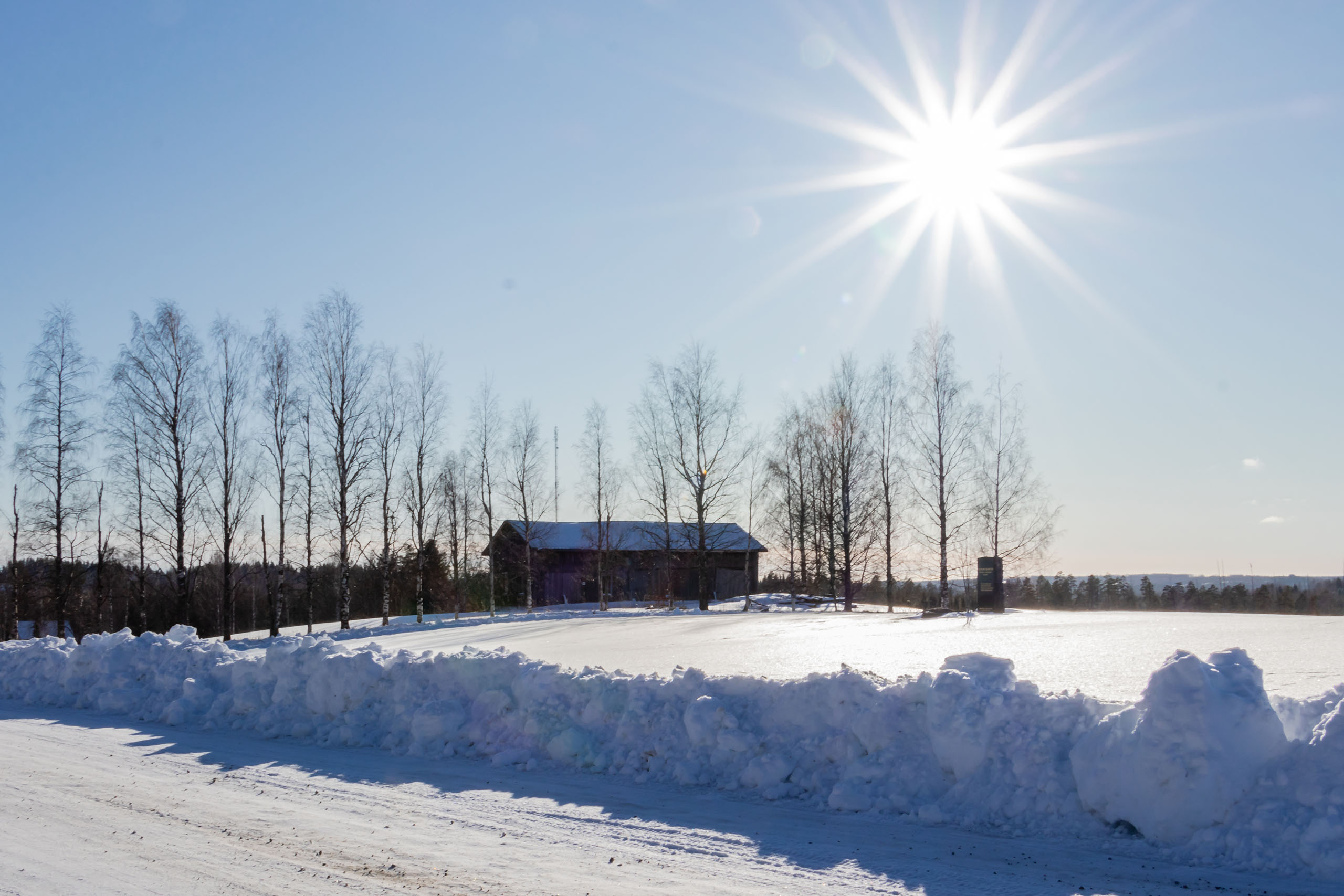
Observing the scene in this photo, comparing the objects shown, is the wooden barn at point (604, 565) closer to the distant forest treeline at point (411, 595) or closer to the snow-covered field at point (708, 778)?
the distant forest treeline at point (411, 595)

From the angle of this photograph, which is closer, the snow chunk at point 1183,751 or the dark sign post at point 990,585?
the snow chunk at point 1183,751

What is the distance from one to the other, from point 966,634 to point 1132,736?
898 centimetres

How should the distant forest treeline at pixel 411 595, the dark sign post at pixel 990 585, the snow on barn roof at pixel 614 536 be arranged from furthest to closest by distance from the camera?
the snow on barn roof at pixel 614 536 < the distant forest treeline at pixel 411 595 < the dark sign post at pixel 990 585

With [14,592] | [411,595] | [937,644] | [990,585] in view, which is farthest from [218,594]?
[937,644]

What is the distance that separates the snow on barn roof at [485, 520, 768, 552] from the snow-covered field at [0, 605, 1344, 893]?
30.6 m

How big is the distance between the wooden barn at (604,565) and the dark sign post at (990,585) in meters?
18.1

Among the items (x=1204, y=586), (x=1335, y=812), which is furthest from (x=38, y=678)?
(x=1204, y=586)

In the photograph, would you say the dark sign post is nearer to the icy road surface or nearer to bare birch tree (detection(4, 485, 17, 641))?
the icy road surface

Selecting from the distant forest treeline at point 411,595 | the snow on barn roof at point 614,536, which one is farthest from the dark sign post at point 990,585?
the snow on barn roof at point 614,536

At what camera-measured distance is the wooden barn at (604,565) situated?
4162 cm

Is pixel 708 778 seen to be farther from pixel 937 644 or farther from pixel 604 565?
pixel 604 565

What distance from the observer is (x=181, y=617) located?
74.8 ft

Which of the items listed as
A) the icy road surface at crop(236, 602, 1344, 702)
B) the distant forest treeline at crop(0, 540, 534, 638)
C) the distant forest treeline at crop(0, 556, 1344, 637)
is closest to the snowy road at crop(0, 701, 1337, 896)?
the icy road surface at crop(236, 602, 1344, 702)

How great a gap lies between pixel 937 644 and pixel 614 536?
3181 cm
